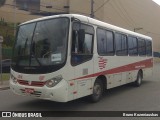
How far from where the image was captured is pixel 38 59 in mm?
8969

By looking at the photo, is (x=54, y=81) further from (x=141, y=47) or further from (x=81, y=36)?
(x=141, y=47)

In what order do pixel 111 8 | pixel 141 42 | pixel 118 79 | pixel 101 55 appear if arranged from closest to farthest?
pixel 101 55, pixel 118 79, pixel 141 42, pixel 111 8

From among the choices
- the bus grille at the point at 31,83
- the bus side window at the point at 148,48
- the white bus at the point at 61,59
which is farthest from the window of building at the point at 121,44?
the bus grille at the point at 31,83

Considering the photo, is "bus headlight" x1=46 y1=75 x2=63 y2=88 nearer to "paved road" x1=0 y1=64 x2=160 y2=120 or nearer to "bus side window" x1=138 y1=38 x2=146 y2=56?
"paved road" x1=0 y1=64 x2=160 y2=120

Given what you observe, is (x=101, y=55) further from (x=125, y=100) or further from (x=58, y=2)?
(x=58, y=2)

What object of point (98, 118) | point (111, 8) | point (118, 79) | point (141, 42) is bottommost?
point (98, 118)

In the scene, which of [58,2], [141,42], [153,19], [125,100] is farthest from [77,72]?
[153,19]

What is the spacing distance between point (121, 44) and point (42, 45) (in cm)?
502

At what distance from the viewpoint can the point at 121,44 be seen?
42.9ft

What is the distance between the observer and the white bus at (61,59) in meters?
8.66

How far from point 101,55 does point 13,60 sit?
10.6 ft

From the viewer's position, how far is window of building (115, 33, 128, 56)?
1255cm

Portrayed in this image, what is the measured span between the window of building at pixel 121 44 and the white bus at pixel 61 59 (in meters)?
1.20

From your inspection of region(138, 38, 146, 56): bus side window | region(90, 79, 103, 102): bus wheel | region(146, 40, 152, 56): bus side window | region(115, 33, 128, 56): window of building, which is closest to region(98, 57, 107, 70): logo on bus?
region(90, 79, 103, 102): bus wheel
